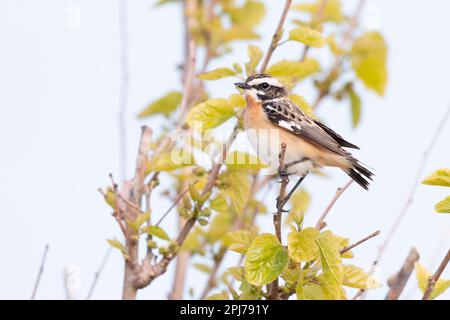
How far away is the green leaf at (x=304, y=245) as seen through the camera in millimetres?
4551

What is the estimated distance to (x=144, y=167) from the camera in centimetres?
626

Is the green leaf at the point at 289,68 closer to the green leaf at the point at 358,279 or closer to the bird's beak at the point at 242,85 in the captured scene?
the bird's beak at the point at 242,85

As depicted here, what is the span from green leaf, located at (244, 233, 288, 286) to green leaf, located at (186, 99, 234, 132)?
1.42m

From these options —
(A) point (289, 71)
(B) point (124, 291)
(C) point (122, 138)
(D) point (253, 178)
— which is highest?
(A) point (289, 71)

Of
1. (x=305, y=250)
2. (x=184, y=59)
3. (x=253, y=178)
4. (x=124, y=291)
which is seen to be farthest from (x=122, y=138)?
(x=184, y=59)

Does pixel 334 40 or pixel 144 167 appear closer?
pixel 144 167

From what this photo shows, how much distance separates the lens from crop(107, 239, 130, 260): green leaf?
18.5ft

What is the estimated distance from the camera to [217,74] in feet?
19.5

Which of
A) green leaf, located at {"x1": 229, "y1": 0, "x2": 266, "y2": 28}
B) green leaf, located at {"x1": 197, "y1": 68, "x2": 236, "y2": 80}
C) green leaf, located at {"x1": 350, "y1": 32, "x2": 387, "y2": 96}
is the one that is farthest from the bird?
green leaf, located at {"x1": 229, "y1": 0, "x2": 266, "y2": 28}

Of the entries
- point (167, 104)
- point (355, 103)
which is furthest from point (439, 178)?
point (167, 104)

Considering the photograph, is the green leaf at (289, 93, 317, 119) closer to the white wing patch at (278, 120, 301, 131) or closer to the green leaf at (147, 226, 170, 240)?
the white wing patch at (278, 120, 301, 131)

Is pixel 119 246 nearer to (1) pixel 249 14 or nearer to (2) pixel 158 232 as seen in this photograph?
(2) pixel 158 232
